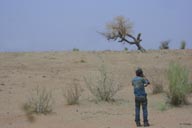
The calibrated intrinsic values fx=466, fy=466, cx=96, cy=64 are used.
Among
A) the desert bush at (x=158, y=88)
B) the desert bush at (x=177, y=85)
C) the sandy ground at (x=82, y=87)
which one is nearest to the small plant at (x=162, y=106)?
the sandy ground at (x=82, y=87)

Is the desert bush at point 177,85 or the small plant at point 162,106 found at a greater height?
the desert bush at point 177,85

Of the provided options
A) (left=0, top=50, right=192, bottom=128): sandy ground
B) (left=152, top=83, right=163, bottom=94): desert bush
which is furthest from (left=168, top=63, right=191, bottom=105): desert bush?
(left=152, top=83, right=163, bottom=94): desert bush

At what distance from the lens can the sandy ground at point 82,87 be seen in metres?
13.4

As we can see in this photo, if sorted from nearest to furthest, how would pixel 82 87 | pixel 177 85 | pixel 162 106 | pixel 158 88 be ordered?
pixel 162 106
pixel 177 85
pixel 158 88
pixel 82 87

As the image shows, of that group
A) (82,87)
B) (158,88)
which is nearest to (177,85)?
(158,88)

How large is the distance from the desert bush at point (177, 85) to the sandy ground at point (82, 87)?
0.35 metres

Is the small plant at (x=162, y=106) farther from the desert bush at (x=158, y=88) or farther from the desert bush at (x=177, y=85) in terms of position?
the desert bush at (x=158, y=88)

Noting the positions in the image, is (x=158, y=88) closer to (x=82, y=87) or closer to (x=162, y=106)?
(x=162, y=106)

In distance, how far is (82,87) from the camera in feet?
64.6

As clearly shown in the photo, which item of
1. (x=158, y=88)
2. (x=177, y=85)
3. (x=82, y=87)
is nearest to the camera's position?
(x=177, y=85)

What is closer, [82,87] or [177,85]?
[177,85]

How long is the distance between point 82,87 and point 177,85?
5197 mm

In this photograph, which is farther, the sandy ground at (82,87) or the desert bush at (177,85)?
the desert bush at (177,85)

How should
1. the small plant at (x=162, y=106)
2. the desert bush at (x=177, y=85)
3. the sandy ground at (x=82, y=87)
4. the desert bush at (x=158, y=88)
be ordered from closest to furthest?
the sandy ground at (x=82, y=87)
the small plant at (x=162, y=106)
the desert bush at (x=177, y=85)
the desert bush at (x=158, y=88)
